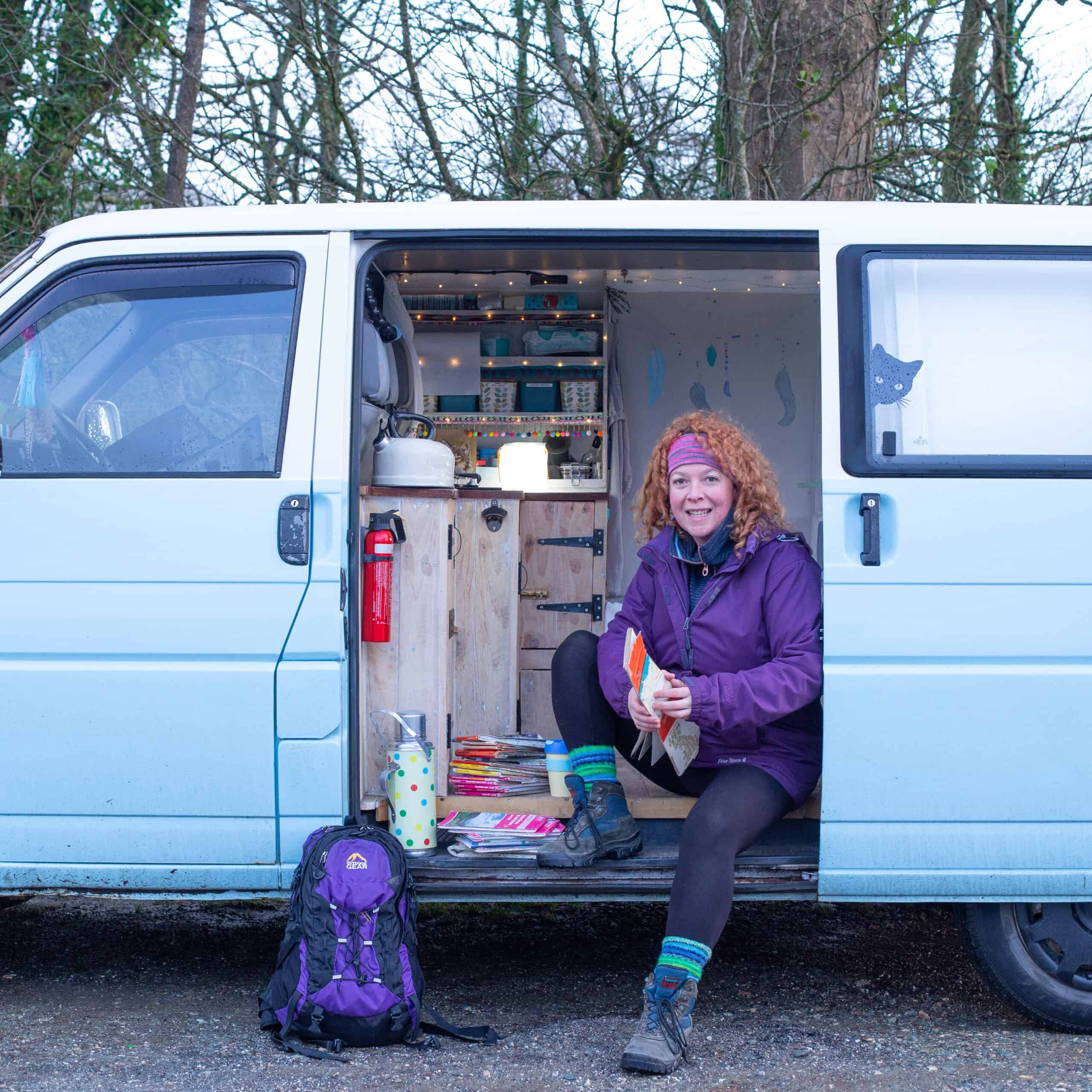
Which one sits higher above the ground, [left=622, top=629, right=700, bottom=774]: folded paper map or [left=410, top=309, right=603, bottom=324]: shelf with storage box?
[left=410, top=309, right=603, bottom=324]: shelf with storage box

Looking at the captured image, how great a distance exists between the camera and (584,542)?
17.2 ft

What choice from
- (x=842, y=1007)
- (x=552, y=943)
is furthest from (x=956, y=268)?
(x=552, y=943)

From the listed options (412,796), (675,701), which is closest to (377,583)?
(412,796)

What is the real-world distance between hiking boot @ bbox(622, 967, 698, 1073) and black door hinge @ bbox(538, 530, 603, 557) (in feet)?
8.69

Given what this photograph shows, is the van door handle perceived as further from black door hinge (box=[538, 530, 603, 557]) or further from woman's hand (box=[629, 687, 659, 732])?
black door hinge (box=[538, 530, 603, 557])

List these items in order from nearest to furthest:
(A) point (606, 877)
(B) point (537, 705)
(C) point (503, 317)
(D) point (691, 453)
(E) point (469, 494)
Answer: (A) point (606, 877)
(D) point (691, 453)
(E) point (469, 494)
(B) point (537, 705)
(C) point (503, 317)

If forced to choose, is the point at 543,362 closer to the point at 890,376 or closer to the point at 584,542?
the point at 584,542

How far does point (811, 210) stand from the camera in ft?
9.78

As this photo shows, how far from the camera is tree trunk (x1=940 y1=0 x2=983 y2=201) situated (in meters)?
7.35

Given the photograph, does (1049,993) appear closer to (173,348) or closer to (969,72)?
(173,348)

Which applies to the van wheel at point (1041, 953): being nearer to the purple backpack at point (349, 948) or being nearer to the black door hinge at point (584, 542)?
the purple backpack at point (349, 948)

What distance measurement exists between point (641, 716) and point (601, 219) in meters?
1.33

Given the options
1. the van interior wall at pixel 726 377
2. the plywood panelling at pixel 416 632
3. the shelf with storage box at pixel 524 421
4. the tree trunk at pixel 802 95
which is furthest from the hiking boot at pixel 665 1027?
the tree trunk at pixel 802 95

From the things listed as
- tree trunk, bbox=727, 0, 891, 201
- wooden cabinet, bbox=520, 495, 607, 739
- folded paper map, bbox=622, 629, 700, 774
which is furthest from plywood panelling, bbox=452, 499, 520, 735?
tree trunk, bbox=727, 0, 891, 201
